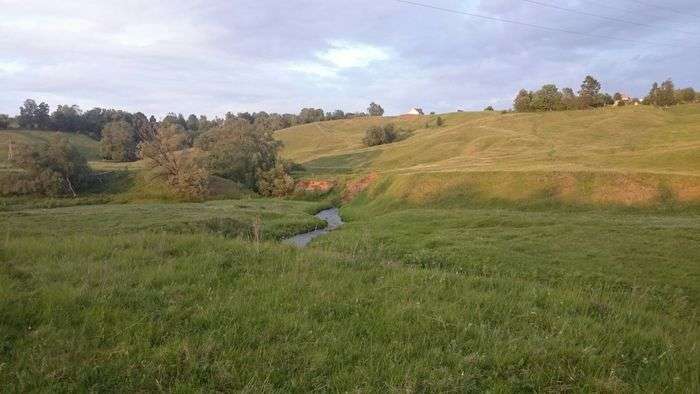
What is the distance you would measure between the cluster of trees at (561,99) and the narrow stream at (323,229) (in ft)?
246

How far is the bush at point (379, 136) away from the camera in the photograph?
392ft

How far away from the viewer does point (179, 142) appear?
70.0 metres

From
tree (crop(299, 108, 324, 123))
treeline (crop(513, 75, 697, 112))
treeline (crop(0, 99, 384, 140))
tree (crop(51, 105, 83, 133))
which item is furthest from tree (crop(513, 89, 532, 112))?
tree (crop(51, 105, 83, 133))

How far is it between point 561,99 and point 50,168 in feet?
331

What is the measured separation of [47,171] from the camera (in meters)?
61.5

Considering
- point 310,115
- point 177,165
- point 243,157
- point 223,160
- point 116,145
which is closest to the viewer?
point 177,165

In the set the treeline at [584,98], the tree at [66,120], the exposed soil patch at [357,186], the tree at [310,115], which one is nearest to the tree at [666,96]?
the treeline at [584,98]

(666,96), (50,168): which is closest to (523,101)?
(666,96)

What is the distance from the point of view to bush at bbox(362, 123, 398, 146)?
392ft

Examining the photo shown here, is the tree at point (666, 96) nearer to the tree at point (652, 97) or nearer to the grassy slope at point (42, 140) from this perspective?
the tree at point (652, 97)

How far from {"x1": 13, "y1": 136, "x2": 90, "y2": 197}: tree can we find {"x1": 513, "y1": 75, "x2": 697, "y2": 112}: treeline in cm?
9481

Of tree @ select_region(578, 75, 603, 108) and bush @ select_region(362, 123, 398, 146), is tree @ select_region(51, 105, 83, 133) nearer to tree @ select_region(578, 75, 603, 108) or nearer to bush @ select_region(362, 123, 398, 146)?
bush @ select_region(362, 123, 398, 146)

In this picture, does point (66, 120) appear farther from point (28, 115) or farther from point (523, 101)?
point (523, 101)

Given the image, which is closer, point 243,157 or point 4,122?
point 243,157
